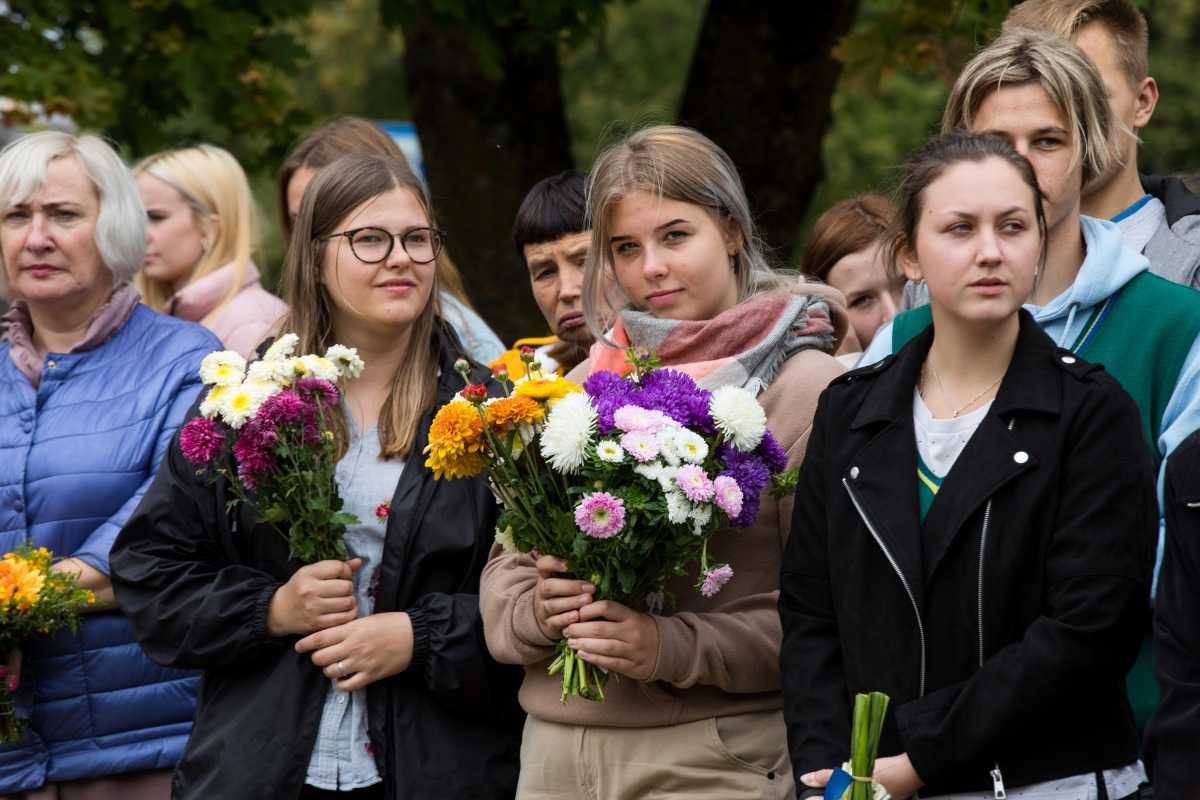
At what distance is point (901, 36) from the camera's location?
6320 millimetres

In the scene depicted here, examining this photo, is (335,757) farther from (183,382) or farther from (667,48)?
(667,48)

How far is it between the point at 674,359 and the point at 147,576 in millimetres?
1538

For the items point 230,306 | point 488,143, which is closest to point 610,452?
point 230,306

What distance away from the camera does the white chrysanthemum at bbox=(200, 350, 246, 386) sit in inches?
137

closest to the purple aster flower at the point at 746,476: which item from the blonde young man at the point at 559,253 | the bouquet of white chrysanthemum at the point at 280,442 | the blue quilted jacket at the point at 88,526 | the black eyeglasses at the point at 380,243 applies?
the bouquet of white chrysanthemum at the point at 280,442

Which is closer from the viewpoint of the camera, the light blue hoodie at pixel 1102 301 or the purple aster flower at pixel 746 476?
the light blue hoodie at pixel 1102 301

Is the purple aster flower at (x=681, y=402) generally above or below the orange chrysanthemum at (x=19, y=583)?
above

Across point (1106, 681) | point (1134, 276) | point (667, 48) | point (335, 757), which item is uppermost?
point (667, 48)

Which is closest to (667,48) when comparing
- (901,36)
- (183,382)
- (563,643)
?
(901,36)

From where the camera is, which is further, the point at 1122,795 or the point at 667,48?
the point at 667,48

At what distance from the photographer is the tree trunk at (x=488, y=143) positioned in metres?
7.42

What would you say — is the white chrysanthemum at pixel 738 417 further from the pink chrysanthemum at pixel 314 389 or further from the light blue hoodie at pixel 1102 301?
the pink chrysanthemum at pixel 314 389

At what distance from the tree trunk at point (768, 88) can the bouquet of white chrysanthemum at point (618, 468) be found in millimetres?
4517

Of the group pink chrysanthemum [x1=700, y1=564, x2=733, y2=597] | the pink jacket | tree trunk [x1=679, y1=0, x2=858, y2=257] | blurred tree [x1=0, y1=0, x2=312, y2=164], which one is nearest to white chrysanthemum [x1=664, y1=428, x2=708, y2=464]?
pink chrysanthemum [x1=700, y1=564, x2=733, y2=597]
